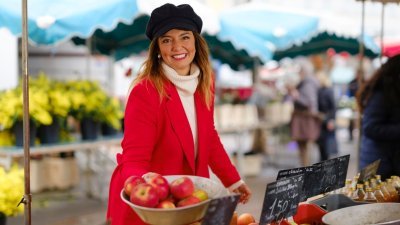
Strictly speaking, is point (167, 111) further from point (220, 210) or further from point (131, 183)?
point (220, 210)

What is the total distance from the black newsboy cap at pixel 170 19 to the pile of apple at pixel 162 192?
722mm

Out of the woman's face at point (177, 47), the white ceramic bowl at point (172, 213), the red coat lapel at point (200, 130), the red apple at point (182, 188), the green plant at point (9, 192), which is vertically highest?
the woman's face at point (177, 47)

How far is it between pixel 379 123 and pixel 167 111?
6.99 feet

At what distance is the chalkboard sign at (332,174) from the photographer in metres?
2.66

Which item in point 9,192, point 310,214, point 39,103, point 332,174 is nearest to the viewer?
point 310,214

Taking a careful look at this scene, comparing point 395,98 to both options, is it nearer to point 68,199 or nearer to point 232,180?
point 232,180

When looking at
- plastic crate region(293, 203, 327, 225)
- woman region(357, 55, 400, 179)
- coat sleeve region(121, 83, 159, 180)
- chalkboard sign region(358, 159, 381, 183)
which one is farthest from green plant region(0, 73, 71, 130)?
plastic crate region(293, 203, 327, 225)

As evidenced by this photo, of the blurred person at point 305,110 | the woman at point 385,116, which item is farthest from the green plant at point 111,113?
the woman at point 385,116

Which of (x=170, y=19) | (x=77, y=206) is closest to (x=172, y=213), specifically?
(x=170, y=19)

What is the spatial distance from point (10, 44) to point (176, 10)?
22.7 ft

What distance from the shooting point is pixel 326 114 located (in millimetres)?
9461

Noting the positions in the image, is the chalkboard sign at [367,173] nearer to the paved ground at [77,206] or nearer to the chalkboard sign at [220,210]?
the chalkboard sign at [220,210]

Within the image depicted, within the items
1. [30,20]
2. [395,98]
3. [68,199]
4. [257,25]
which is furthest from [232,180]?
[257,25]

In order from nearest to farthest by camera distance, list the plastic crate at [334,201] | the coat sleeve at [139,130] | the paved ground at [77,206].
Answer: the coat sleeve at [139,130] → the plastic crate at [334,201] → the paved ground at [77,206]
